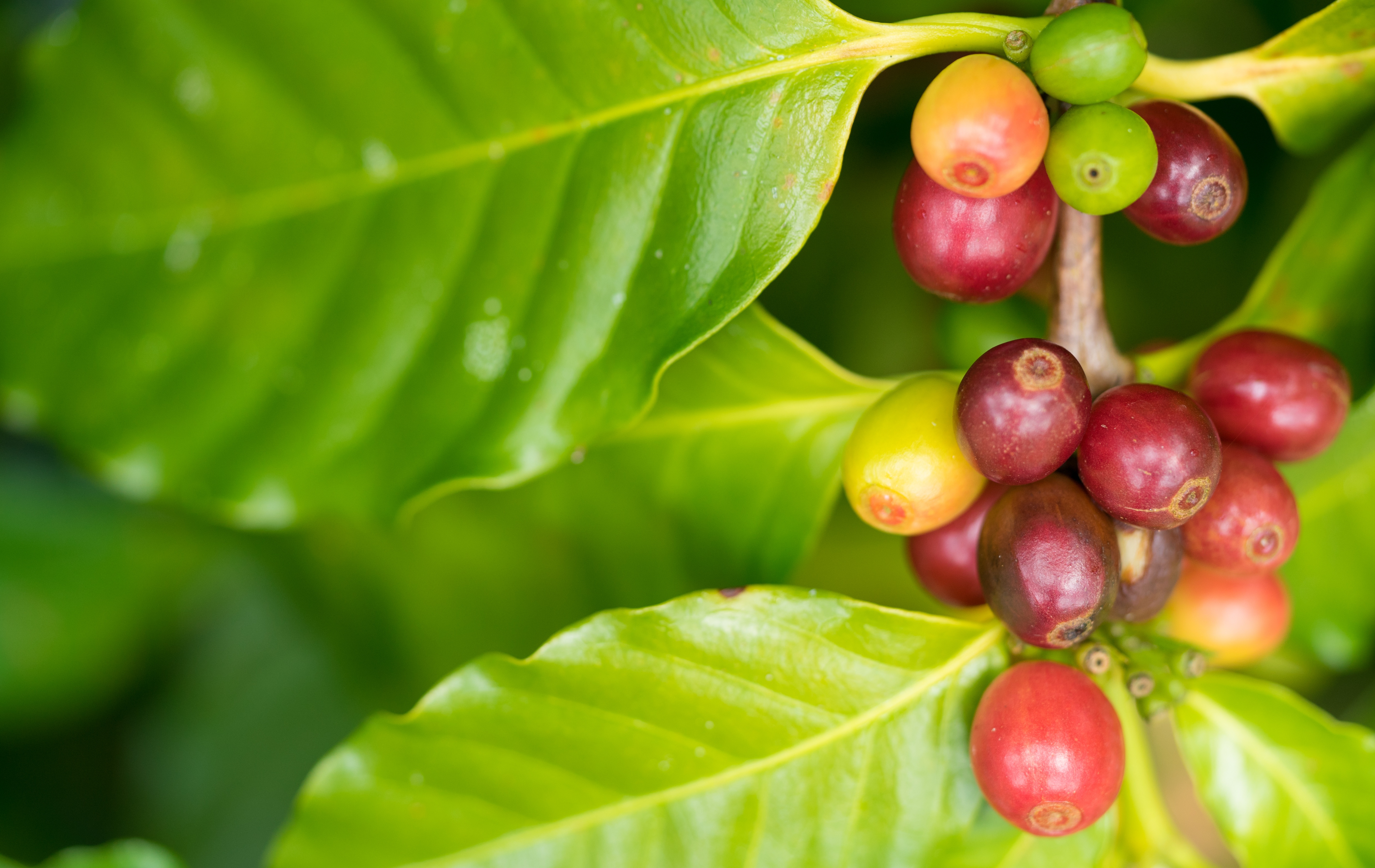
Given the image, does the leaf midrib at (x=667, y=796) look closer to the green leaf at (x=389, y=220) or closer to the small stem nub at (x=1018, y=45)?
the green leaf at (x=389, y=220)

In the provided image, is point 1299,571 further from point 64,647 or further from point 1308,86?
point 64,647

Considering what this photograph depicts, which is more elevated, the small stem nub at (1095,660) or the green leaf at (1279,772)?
the small stem nub at (1095,660)

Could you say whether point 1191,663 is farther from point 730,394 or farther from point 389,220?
point 389,220

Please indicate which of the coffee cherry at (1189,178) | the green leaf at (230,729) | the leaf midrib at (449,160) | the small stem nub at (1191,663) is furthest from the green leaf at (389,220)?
the green leaf at (230,729)

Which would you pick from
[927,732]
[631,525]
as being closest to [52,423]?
[631,525]

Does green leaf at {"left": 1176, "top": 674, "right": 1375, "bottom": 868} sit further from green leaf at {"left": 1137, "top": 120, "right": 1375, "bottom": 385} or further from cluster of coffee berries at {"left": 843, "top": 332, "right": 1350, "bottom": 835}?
green leaf at {"left": 1137, "top": 120, "right": 1375, "bottom": 385}
